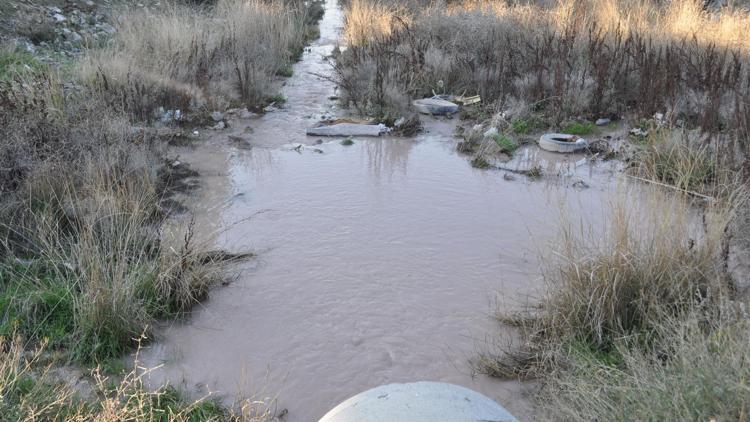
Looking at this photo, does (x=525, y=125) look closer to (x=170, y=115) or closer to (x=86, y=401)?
(x=170, y=115)

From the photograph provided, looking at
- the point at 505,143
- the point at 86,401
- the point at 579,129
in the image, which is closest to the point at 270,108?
the point at 505,143

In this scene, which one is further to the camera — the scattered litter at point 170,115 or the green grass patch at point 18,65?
the scattered litter at point 170,115

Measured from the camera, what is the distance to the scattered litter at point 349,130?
8.84 metres

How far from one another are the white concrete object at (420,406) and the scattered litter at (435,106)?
298 inches

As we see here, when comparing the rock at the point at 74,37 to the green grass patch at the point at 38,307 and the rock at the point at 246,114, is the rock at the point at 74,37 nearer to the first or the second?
the rock at the point at 246,114

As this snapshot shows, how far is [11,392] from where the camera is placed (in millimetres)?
3295

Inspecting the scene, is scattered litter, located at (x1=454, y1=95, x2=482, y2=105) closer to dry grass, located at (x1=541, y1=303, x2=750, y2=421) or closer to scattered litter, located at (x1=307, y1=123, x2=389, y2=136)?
scattered litter, located at (x1=307, y1=123, x2=389, y2=136)

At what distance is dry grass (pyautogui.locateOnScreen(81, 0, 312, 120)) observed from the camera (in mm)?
8750

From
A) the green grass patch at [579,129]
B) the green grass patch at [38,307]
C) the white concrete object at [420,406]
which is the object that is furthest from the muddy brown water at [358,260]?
the white concrete object at [420,406]

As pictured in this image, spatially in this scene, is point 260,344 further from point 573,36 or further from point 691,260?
point 573,36

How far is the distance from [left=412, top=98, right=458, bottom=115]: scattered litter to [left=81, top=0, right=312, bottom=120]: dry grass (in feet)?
8.04

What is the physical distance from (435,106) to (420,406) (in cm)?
778

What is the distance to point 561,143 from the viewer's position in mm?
7953

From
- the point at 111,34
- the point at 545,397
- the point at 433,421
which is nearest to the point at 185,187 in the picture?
the point at 545,397
